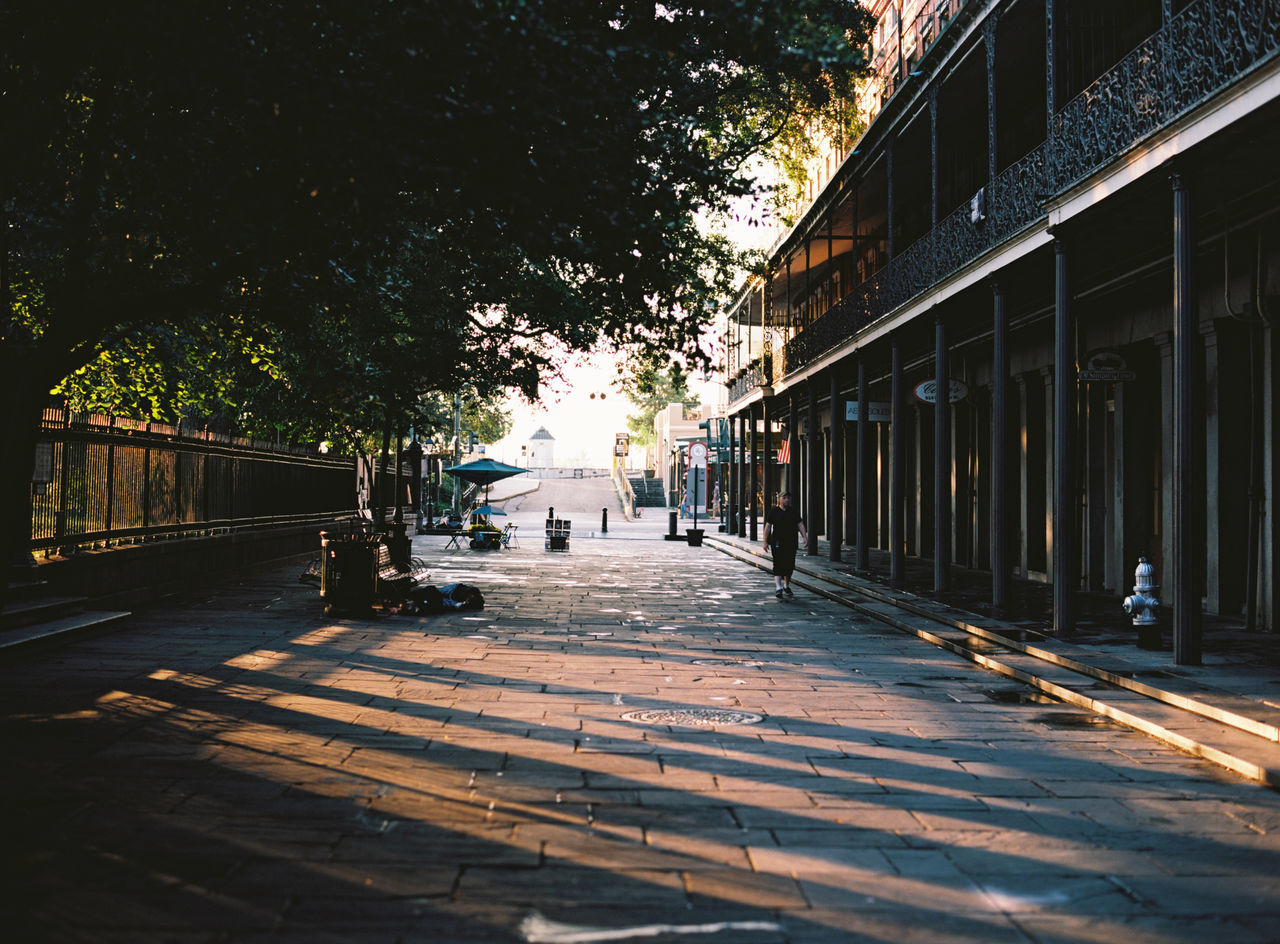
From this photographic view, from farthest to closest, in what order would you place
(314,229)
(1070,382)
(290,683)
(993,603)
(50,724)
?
(993,603)
(1070,382)
(290,683)
(314,229)
(50,724)

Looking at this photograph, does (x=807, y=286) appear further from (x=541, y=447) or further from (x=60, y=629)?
(x=541, y=447)

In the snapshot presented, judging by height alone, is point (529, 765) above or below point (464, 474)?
below

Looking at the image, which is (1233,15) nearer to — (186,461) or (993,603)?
(993,603)

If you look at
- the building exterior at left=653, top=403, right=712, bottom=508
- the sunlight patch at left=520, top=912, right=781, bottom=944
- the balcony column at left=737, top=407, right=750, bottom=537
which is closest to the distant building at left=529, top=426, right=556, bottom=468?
the building exterior at left=653, top=403, right=712, bottom=508

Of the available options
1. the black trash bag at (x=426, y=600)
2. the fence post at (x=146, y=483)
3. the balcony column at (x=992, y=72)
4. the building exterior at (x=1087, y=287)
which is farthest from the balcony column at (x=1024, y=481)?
the fence post at (x=146, y=483)

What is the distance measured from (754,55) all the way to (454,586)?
369 inches

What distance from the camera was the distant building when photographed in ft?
621

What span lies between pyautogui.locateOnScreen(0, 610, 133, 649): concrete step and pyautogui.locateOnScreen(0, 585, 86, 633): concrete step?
61 mm

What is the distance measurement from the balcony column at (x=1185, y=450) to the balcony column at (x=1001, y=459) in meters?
4.17

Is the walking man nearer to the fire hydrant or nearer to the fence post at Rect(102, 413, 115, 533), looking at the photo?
the fire hydrant

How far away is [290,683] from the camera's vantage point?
9.23 meters

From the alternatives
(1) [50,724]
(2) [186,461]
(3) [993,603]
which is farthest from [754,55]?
(2) [186,461]

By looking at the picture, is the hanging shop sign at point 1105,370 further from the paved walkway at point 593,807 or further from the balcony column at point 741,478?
the balcony column at point 741,478

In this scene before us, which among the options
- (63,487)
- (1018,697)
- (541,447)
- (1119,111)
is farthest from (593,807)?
(541,447)
